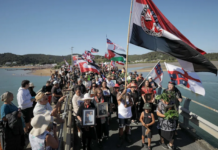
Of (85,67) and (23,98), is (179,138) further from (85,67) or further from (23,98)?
(85,67)

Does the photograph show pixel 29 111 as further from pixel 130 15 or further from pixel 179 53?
pixel 179 53

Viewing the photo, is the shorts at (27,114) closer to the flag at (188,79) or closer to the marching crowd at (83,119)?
the marching crowd at (83,119)

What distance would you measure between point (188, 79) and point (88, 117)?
3914 mm

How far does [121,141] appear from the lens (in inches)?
170

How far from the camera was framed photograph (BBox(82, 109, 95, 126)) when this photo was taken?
3.73 meters

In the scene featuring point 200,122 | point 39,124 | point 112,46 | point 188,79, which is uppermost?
point 112,46

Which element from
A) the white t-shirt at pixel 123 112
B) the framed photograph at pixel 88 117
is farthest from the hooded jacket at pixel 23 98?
the white t-shirt at pixel 123 112

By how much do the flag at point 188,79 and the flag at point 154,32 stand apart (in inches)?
45.7

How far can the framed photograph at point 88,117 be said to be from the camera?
147 inches

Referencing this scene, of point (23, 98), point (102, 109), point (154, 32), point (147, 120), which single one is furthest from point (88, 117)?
point (154, 32)

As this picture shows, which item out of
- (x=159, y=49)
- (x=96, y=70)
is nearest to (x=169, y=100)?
(x=159, y=49)

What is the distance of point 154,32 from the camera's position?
4.41 meters

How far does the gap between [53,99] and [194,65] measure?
18.1ft

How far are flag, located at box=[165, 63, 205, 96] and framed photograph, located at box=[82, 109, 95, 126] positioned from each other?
3557mm
